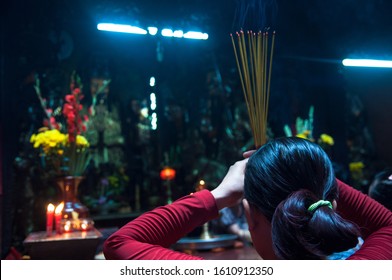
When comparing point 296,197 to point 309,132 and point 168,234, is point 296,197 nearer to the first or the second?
point 168,234

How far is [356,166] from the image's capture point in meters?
1.67

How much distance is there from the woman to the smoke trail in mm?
495

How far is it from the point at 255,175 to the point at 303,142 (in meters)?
0.08

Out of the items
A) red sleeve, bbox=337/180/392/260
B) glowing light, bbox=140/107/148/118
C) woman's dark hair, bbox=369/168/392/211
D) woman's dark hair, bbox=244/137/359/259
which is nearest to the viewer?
woman's dark hair, bbox=244/137/359/259

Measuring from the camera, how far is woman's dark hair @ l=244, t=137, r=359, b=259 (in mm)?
514

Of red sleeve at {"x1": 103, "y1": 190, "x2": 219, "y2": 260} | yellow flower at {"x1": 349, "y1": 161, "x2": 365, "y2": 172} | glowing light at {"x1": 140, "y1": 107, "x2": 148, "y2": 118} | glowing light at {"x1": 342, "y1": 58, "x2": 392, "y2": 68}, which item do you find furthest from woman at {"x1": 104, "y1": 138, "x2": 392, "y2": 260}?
glowing light at {"x1": 140, "y1": 107, "x2": 148, "y2": 118}

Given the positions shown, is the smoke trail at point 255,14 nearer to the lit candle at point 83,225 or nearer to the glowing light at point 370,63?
the glowing light at point 370,63

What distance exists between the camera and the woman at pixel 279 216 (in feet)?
1.69

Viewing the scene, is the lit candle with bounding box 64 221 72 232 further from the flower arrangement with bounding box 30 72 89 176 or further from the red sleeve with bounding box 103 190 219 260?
the red sleeve with bounding box 103 190 219 260

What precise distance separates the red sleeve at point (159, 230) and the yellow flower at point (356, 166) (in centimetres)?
118

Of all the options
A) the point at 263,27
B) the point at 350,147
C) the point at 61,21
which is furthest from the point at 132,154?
the point at 263,27

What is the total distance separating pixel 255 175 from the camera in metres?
0.57

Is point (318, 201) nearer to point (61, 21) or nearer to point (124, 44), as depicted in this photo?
point (61, 21)

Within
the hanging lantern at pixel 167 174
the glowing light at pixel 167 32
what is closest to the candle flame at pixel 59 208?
the glowing light at pixel 167 32
